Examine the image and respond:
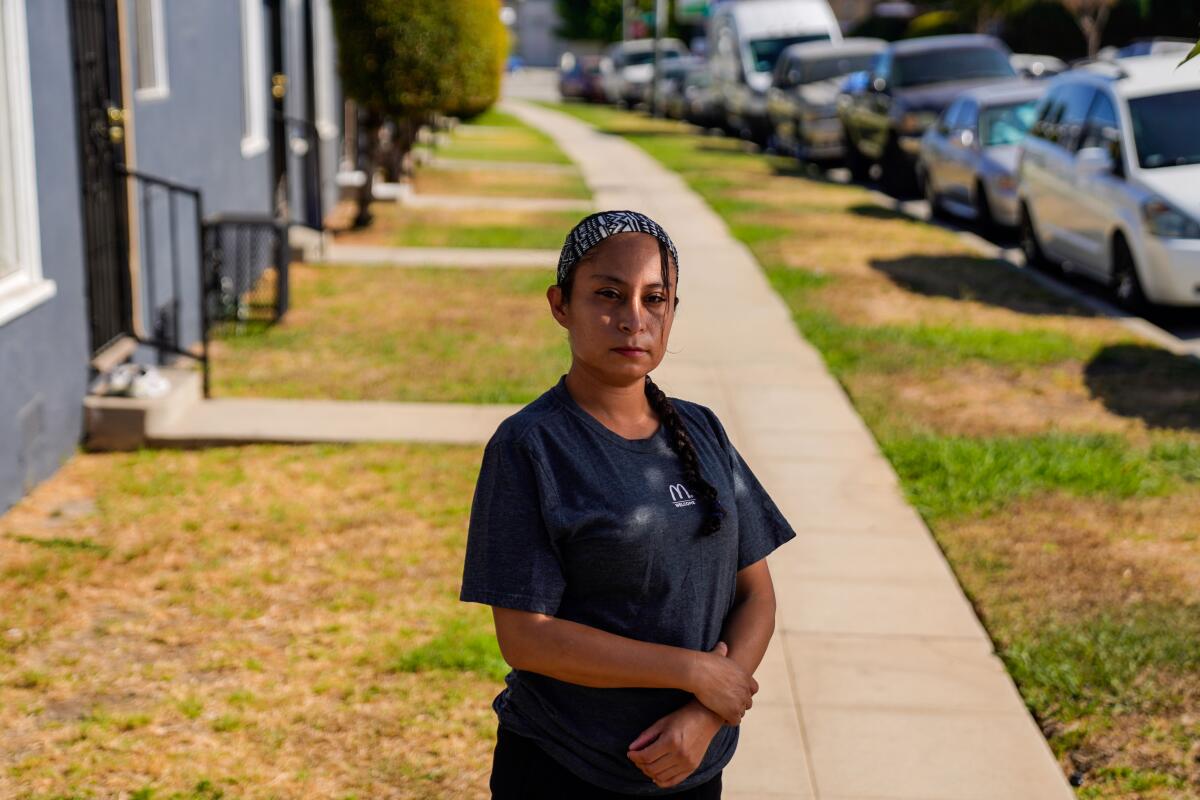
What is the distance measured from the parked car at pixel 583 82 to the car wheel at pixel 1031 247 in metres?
45.5

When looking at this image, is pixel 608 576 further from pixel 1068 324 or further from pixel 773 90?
pixel 773 90

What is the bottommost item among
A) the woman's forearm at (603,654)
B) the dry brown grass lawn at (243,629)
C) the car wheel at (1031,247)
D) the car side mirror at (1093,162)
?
the dry brown grass lawn at (243,629)

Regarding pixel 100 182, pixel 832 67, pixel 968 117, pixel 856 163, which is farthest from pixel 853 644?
pixel 832 67

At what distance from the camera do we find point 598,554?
97.9 inches

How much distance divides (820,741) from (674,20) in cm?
8399

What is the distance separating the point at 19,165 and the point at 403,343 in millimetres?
4066

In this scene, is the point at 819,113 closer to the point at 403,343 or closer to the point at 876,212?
the point at 876,212

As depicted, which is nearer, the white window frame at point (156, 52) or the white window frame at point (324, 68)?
the white window frame at point (156, 52)

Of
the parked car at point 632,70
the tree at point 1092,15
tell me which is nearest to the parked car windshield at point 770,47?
the tree at point 1092,15

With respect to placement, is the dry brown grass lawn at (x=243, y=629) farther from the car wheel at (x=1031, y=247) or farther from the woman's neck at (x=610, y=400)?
the car wheel at (x=1031, y=247)

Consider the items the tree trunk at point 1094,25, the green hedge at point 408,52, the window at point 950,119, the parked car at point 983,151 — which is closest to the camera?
the green hedge at point 408,52

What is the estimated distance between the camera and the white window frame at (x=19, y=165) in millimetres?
6906

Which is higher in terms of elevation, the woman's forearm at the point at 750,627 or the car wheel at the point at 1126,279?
the woman's forearm at the point at 750,627

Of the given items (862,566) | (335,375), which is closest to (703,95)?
(335,375)
